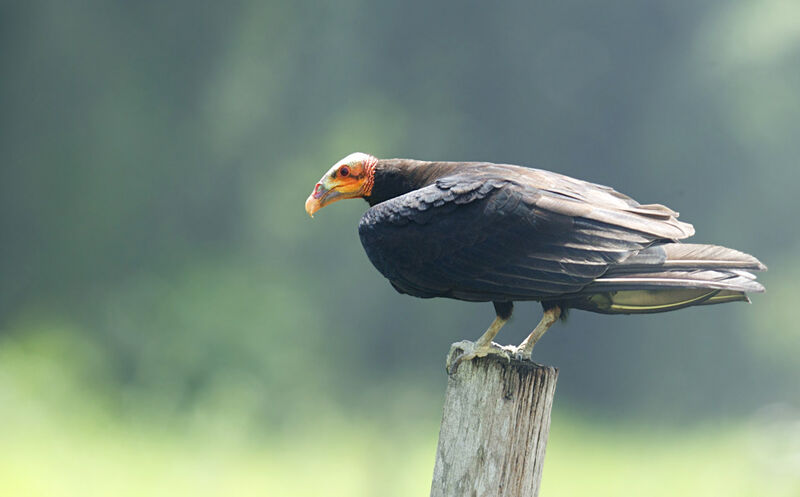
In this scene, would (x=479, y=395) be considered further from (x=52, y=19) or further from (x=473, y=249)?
(x=52, y=19)

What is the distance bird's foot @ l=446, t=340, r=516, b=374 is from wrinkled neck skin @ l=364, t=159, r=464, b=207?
740mm

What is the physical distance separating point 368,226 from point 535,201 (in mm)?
591

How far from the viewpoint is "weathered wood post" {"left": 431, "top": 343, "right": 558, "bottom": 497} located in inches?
93.5

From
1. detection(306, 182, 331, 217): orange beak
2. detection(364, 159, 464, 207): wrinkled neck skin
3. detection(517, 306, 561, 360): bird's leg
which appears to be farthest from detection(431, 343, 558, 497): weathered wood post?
detection(306, 182, 331, 217): orange beak

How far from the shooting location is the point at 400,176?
10.7 ft

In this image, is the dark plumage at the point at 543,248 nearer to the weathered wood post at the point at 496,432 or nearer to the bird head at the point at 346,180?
the weathered wood post at the point at 496,432

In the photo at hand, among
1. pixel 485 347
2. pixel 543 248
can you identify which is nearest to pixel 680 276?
pixel 543 248

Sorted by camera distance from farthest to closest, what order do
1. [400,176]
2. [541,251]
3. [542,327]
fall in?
[400,176] < [542,327] < [541,251]

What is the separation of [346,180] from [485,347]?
3.38 feet

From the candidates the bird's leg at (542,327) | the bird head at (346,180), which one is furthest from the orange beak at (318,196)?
the bird's leg at (542,327)

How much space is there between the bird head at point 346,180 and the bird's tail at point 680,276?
1.09 metres

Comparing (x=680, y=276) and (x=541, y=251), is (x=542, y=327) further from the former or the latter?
(x=680, y=276)

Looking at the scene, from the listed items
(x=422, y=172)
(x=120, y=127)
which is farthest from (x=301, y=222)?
(x=422, y=172)

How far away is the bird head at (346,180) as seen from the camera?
3262mm
